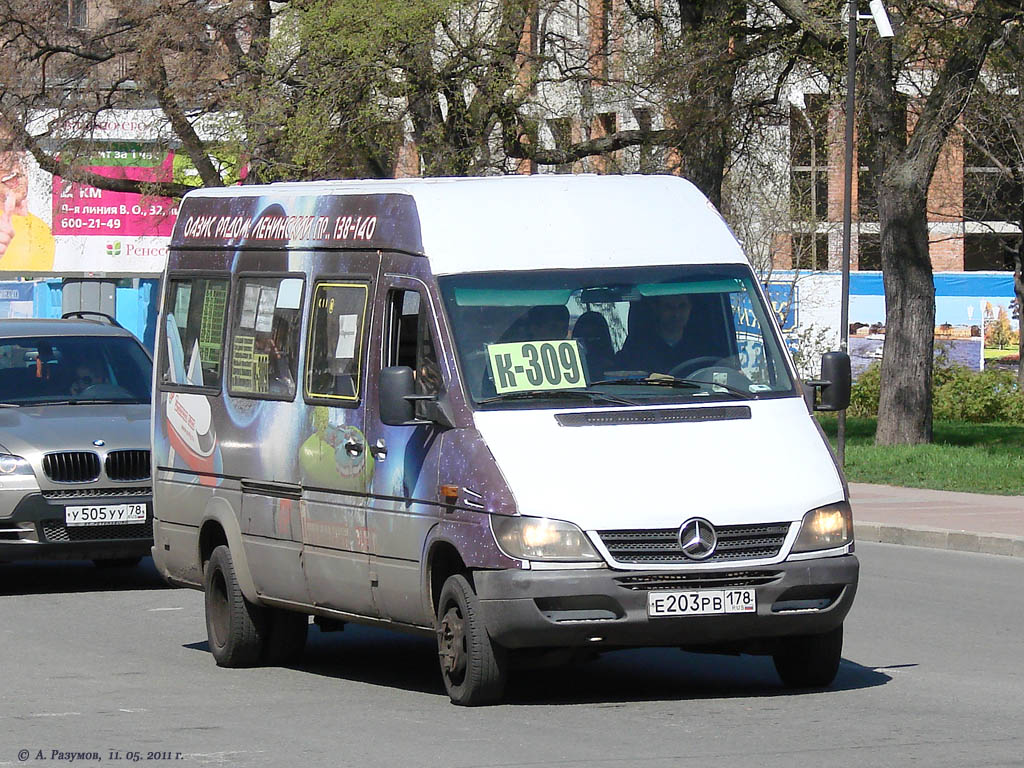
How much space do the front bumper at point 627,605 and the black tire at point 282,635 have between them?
245cm

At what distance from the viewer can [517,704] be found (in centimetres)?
885

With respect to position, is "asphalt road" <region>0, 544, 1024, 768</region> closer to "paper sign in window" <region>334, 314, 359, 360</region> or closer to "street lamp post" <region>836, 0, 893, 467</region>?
"paper sign in window" <region>334, 314, 359, 360</region>

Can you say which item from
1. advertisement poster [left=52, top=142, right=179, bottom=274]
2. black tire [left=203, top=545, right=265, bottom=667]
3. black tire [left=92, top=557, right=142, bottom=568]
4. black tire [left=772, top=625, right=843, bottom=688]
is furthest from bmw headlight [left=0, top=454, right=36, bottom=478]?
advertisement poster [left=52, top=142, right=179, bottom=274]

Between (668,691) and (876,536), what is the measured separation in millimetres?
9338

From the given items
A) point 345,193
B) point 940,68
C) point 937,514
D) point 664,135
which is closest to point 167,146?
point 664,135

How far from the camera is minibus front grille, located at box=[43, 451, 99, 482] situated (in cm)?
1405

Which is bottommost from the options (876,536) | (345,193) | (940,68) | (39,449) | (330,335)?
(876,536)

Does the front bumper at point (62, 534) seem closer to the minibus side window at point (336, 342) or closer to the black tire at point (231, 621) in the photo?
the black tire at point (231, 621)

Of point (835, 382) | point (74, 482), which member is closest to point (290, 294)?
point (835, 382)

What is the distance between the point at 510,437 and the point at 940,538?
964 centimetres

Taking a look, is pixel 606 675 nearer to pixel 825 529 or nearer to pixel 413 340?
pixel 825 529

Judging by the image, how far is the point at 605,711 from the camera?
28.3 feet

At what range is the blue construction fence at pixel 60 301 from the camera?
50719 millimetres

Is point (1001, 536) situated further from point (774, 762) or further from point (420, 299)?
point (774, 762)
